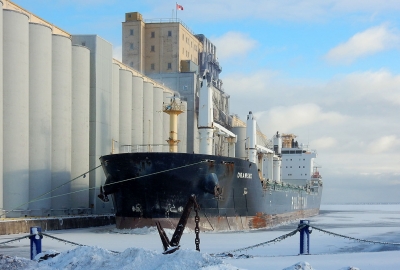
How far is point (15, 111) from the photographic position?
66.8 ft

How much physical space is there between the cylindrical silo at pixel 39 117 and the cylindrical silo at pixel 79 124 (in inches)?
94.4

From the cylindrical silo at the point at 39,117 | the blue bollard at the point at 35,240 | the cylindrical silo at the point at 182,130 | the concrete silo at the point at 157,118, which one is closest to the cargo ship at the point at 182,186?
the cylindrical silo at the point at 39,117

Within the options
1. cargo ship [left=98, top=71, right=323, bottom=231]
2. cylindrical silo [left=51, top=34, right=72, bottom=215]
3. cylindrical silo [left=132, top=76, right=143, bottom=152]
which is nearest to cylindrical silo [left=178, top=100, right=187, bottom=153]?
cylindrical silo [left=132, top=76, right=143, bottom=152]

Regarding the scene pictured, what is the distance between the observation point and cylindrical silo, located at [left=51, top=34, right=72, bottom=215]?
23406mm

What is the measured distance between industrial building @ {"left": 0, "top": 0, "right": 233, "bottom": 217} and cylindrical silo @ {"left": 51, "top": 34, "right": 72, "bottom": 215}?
0.04m

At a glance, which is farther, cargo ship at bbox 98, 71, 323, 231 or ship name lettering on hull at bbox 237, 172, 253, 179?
ship name lettering on hull at bbox 237, 172, 253, 179

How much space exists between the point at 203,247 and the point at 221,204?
6.71 m

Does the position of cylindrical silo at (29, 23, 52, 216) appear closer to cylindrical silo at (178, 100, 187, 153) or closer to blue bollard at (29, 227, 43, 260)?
blue bollard at (29, 227, 43, 260)

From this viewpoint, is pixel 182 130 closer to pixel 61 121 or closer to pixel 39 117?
pixel 61 121

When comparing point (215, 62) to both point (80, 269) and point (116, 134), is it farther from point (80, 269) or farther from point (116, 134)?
point (80, 269)

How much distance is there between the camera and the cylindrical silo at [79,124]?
24.9 meters

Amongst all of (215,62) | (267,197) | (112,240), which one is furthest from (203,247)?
(215,62)

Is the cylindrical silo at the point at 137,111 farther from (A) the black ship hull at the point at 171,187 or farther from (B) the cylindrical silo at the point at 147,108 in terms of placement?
(A) the black ship hull at the point at 171,187

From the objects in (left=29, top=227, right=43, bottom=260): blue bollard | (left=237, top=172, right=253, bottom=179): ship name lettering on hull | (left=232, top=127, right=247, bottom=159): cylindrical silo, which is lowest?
(left=29, top=227, right=43, bottom=260): blue bollard
